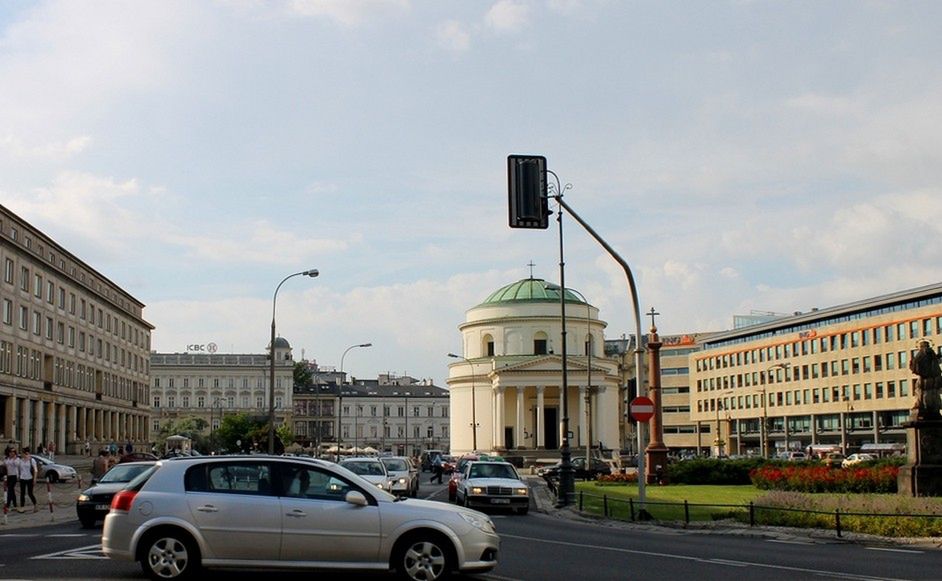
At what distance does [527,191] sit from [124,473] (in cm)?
1422

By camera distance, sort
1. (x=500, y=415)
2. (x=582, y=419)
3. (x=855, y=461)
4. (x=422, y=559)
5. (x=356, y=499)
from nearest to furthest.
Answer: (x=422, y=559)
(x=356, y=499)
(x=855, y=461)
(x=500, y=415)
(x=582, y=419)

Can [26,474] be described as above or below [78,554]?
above

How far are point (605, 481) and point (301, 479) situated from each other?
40.6m

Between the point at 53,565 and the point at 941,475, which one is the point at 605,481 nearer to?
the point at 941,475

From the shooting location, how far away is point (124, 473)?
90.7 ft

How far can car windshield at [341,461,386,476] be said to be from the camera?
3212cm

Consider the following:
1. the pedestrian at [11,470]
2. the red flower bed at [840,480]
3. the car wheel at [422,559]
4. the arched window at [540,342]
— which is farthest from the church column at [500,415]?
the car wheel at [422,559]

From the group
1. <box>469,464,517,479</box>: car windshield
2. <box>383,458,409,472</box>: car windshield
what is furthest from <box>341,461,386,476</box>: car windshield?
<box>469,464,517,479</box>: car windshield

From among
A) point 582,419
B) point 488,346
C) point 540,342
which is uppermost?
point 540,342

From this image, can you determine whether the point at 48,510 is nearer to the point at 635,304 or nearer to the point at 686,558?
the point at 635,304

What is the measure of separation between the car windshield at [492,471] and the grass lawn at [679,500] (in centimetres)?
222

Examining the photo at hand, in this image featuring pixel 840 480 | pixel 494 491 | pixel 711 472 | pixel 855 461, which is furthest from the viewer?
pixel 855 461

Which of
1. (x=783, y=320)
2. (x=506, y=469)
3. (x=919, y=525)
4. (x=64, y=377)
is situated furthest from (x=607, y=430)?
(x=919, y=525)

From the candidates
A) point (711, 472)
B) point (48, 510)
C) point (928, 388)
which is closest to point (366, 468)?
point (48, 510)
